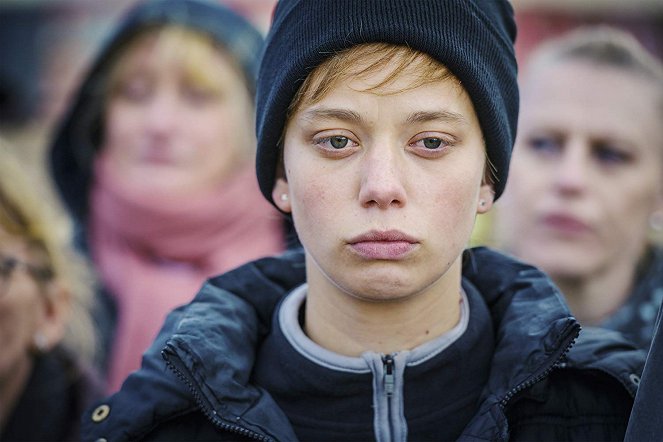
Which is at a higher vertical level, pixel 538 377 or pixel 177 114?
pixel 538 377

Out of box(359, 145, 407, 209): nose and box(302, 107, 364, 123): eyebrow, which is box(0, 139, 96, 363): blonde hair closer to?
box(302, 107, 364, 123): eyebrow

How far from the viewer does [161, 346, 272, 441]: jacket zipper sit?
6.15ft

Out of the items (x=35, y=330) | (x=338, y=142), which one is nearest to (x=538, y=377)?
(x=338, y=142)

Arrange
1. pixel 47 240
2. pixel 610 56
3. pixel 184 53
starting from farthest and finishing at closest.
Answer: pixel 184 53 < pixel 610 56 < pixel 47 240

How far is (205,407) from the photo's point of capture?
6.23 ft

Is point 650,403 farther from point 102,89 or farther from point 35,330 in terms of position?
point 102,89

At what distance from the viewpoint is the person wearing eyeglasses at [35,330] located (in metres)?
3.36

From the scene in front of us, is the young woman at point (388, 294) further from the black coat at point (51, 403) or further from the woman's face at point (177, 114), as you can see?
the woman's face at point (177, 114)

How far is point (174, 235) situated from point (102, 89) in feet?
2.86

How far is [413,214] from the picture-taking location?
1832 millimetres

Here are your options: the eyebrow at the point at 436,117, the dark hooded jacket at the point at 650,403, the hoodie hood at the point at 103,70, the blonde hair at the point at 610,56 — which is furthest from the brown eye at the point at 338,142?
the hoodie hood at the point at 103,70

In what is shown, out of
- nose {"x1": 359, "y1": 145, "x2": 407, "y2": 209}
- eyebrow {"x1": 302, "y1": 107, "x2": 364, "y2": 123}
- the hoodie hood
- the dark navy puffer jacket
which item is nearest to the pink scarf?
the hoodie hood

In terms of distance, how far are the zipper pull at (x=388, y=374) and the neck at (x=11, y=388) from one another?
2.01 m

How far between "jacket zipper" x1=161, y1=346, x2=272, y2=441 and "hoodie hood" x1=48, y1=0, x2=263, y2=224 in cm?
274
